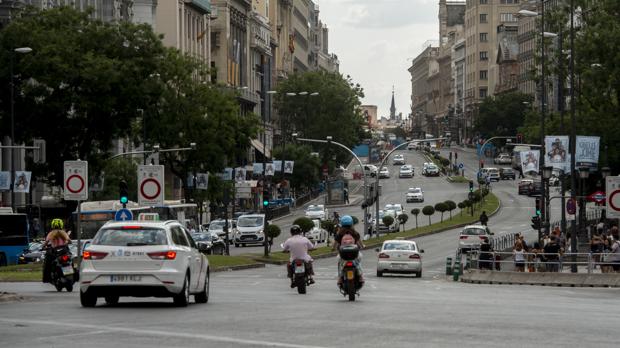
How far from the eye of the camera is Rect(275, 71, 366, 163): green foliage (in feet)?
565

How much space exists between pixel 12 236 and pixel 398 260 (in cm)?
1494

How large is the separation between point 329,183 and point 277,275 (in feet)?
290

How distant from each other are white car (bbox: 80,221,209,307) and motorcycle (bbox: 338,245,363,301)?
469 centimetres

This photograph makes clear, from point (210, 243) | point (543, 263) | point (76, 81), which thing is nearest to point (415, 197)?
point (210, 243)

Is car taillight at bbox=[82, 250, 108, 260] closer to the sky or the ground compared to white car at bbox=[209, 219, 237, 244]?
closer to the sky

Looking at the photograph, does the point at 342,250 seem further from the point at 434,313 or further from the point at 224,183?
the point at 224,183

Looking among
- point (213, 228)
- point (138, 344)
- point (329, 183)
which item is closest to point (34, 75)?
point (213, 228)

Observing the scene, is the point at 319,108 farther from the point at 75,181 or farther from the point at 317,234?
the point at 75,181

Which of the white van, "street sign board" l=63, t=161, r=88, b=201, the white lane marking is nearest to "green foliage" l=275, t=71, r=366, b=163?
the white van

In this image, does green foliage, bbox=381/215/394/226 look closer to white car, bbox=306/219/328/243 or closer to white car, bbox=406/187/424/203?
white car, bbox=306/219/328/243

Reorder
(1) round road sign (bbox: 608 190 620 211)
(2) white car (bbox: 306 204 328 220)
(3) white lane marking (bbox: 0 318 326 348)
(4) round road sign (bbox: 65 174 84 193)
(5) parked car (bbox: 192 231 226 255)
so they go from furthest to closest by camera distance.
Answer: (2) white car (bbox: 306 204 328 220) → (5) parked car (bbox: 192 231 226 255) → (1) round road sign (bbox: 608 190 620 211) → (4) round road sign (bbox: 65 174 84 193) → (3) white lane marking (bbox: 0 318 326 348)

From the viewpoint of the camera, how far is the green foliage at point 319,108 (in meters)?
172

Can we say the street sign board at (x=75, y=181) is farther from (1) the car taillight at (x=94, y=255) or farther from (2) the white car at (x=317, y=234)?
(2) the white car at (x=317, y=234)

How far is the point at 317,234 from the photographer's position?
89375 mm
